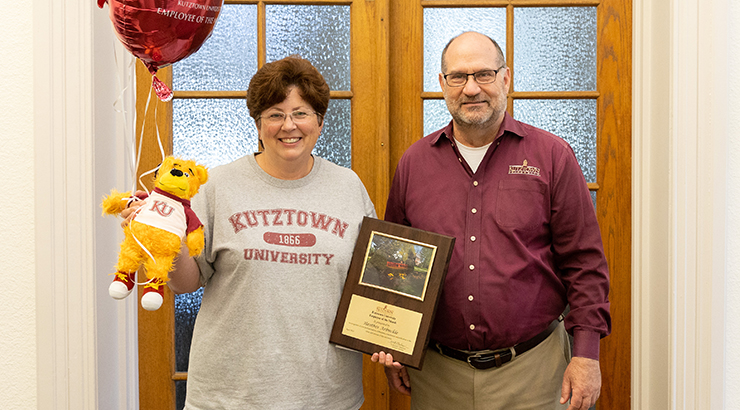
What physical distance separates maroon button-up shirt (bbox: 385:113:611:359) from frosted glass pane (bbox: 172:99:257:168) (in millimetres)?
745

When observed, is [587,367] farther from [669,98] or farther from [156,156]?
[156,156]

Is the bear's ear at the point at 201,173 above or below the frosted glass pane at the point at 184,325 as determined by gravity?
above

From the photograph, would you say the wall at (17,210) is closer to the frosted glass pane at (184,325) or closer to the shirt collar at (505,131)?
the frosted glass pane at (184,325)

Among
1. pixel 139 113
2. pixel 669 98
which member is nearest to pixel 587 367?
pixel 669 98

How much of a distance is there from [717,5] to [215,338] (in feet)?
5.75

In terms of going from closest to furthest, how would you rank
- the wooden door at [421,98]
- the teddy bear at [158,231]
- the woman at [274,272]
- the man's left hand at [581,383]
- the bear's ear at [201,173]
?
1. the teddy bear at [158,231]
2. the bear's ear at [201,173]
3. the woman at [274,272]
4. the man's left hand at [581,383]
5. the wooden door at [421,98]

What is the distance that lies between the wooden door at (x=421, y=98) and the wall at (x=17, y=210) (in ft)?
1.19

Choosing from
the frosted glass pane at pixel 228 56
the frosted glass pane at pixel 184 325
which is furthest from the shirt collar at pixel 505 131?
the frosted glass pane at pixel 184 325

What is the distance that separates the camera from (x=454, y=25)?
197 centimetres

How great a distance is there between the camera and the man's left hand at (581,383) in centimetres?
150

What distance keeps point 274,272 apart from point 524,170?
2.58 feet

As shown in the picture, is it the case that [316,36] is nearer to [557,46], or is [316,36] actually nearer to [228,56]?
[228,56]

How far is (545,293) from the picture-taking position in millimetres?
1575

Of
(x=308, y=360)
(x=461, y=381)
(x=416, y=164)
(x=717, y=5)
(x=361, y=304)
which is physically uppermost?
(x=717, y=5)
